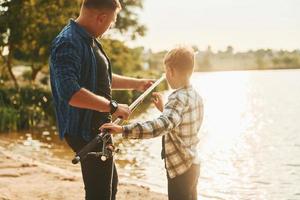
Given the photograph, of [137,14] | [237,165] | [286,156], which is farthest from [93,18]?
[137,14]

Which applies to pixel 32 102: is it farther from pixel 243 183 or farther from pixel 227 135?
pixel 243 183

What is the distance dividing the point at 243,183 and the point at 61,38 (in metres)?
7.47

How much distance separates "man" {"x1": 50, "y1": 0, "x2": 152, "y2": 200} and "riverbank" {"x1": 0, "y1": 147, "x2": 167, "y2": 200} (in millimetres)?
3292

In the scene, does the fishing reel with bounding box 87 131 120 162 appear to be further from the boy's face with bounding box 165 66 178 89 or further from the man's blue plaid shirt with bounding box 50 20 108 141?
the boy's face with bounding box 165 66 178 89

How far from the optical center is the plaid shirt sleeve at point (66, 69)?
309cm

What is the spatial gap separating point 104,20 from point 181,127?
95cm

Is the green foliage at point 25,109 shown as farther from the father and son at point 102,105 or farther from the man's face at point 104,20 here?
the man's face at point 104,20

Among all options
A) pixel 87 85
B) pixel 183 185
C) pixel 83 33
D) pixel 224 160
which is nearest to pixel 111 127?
pixel 87 85

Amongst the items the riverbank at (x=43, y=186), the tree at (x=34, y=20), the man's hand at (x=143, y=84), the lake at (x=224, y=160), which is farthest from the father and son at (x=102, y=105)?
the tree at (x=34, y=20)

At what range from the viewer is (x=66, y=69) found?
10.3 feet

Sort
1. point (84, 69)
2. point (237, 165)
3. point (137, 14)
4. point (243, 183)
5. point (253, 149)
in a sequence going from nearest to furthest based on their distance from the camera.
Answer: point (84, 69)
point (243, 183)
point (237, 165)
point (253, 149)
point (137, 14)

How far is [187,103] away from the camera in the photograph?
3.61 meters

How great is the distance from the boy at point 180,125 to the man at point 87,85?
359 mm

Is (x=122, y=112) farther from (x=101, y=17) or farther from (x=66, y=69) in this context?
(x=101, y=17)
